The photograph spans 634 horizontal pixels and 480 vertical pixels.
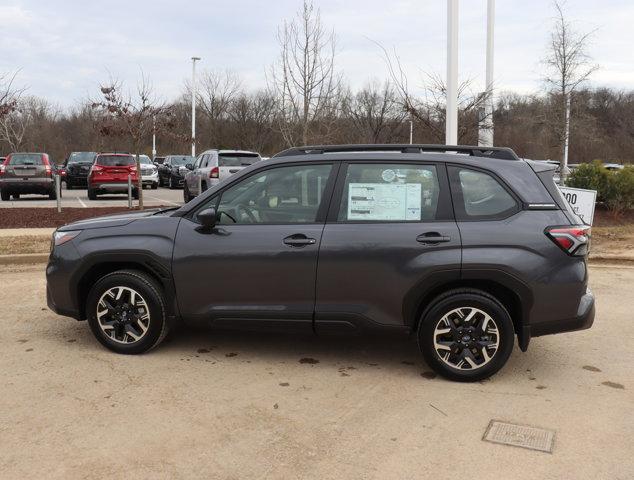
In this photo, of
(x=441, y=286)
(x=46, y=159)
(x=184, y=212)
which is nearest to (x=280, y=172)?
(x=184, y=212)

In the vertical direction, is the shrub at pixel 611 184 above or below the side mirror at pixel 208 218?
above

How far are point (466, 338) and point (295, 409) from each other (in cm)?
135

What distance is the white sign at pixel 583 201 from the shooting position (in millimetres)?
9180

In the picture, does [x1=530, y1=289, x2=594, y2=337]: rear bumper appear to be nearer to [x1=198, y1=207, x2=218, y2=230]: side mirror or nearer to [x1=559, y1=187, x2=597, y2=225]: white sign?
[x1=198, y1=207, x2=218, y2=230]: side mirror

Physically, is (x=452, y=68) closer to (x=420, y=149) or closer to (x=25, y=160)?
(x=420, y=149)

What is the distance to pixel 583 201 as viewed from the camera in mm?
9305

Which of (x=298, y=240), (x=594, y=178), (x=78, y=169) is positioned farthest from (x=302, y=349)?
(x=78, y=169)

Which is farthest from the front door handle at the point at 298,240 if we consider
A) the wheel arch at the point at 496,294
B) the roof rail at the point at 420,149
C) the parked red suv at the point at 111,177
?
the parked red suv at the point at 111,177

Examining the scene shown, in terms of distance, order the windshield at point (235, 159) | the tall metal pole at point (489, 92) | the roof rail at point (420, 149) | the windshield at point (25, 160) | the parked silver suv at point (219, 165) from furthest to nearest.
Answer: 1. the windshield at point (25, 160)
2. the windshield at point (235, 159)
3. the parked silver suv at point (219, 165)
4. the tall metal pole at point (489, 92)
5. the roof rail at point (420, 149)

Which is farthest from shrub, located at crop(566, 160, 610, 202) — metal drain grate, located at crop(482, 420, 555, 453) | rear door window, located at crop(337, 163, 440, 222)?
metal drain grate, located at crop(482, 420, 555, 453)

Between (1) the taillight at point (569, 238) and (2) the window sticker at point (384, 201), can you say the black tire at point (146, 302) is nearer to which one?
(2) the window sticker at point (384, 201)

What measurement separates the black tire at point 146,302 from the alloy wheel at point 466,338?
2159 mm

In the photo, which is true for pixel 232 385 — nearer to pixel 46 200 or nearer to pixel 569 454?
pixel 569 454

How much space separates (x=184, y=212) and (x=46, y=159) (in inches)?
666
